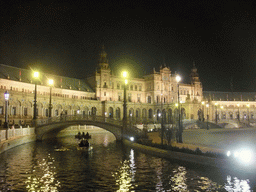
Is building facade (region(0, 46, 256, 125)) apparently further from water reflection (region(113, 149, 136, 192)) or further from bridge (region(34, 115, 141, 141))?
water reflection (region(113, 149, 136, 192))

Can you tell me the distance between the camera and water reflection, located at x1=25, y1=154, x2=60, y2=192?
1687cm

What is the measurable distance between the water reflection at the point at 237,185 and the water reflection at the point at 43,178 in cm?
1057

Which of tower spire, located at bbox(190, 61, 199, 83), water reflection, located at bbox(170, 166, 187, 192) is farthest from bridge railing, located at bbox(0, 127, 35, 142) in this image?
tower spire, located at bbox(190, 61, 199, 83)

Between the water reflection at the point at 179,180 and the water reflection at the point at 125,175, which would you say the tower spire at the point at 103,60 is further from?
the water reflection at the point at 179,180

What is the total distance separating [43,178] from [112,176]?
4.81 metres

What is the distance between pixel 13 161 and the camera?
82.0ft

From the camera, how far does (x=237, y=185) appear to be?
679 inches

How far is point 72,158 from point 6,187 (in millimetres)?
11213

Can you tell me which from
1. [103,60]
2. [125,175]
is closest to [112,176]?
[125,175]

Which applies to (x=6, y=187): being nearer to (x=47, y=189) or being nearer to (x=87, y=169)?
(x=47, y=189)

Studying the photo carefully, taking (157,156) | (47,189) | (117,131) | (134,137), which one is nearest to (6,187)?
(47,189)

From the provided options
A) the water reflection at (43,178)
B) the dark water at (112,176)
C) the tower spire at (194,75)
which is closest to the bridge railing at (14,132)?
the dark water at (112,176)

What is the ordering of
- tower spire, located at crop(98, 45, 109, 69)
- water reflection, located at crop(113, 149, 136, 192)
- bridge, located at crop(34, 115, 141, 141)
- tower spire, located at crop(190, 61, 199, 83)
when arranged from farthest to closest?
tower spire, located at crop(190, 61, 199, 83) → tower spire, located at crop(98, 45, 109, 69) → bridge, located at crop(34, 115, 141, 141) → water reflection, located at crop(113, 149, 136, 192)

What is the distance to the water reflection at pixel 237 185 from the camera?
54.1 ft
